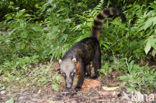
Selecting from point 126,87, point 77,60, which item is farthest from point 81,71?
point 126,87

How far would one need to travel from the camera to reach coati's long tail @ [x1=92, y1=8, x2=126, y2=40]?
4.04 meters

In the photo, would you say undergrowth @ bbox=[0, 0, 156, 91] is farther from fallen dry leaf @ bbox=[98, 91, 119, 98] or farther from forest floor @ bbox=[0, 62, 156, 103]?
fallen dry leaf @ bbox=[98, 91, 119, 98]

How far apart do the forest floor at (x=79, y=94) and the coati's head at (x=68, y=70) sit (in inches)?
10.3

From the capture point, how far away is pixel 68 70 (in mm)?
3234

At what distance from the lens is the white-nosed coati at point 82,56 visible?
3259mm

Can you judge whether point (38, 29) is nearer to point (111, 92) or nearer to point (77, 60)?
point (77, 60)

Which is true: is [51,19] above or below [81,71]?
above

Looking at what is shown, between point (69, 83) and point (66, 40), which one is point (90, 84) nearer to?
point (69, 83)

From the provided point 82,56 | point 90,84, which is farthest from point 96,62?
point 90,84

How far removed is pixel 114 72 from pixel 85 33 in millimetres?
1348

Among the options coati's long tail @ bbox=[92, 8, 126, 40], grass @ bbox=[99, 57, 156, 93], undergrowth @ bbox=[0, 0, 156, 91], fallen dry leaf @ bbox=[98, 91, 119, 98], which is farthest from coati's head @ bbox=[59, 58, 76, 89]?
coati's long tail @ bbox=[92, 8, 126, 40]

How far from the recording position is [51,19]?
4512 millimetres

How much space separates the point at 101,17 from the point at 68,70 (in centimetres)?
167

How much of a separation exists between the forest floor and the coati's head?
26cm
